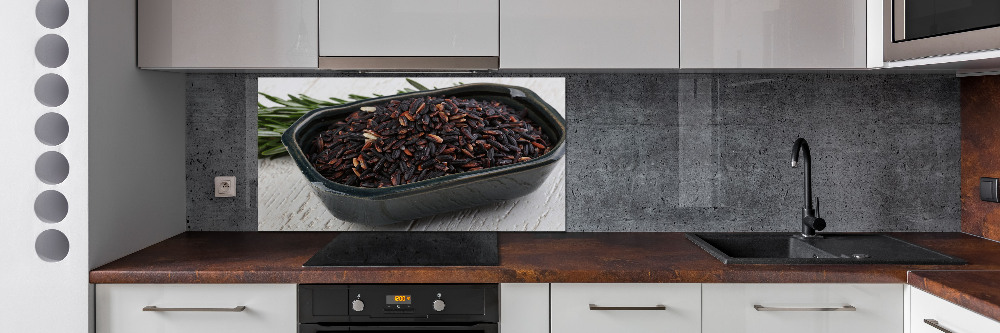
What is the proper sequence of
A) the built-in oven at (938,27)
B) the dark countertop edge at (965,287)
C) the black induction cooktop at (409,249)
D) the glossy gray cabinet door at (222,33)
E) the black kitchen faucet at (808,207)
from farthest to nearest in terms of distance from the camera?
the black kitchen faucet at (808,207), the glossy gray cabinet door at (222,33), the black induction cooktop at (409,249), the built-in oven at (938,27), the dark countertop edge at (965,287)

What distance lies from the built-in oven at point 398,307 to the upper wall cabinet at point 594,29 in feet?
2.41

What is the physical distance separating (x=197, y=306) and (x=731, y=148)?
175cm

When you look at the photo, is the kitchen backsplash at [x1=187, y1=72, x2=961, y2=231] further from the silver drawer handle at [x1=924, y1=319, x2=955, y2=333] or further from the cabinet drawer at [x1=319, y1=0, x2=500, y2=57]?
the silver drawer handle at [x1=924, y1=319, x2=955, y2=333]

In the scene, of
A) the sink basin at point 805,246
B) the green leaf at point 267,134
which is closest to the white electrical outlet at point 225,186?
the green leaf at point 267,134

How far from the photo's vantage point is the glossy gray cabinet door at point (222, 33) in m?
1.99

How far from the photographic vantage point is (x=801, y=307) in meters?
1.73

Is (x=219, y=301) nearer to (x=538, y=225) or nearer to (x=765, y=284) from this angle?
(x=538, y=225)

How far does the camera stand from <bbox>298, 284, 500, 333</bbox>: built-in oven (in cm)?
173

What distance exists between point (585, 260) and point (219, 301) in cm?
96

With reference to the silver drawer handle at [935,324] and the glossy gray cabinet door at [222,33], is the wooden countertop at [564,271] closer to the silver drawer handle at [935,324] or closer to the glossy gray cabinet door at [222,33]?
the silver drawer handle at [935,324]

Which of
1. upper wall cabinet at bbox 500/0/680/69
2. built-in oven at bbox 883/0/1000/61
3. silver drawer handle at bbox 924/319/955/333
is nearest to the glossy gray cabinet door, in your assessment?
upper wall cabinet at bbox 500/0/680/69

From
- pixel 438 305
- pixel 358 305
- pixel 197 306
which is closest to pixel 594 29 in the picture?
pixel 438 305

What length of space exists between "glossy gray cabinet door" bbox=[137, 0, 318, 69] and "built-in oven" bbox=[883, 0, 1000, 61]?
1.66 metres
